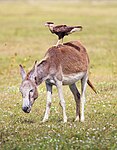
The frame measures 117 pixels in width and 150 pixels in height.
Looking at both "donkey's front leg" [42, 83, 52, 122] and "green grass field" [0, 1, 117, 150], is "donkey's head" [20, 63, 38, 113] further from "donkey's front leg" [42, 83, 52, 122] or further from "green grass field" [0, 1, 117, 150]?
"donkey's front leg" [42, 83, 52, 122]

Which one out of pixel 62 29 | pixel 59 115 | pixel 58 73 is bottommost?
pixel 59 115

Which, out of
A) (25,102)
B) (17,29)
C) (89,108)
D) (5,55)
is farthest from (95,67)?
(17,29)

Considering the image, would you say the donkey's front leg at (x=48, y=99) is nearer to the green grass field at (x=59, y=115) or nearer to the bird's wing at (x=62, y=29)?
the green grass field at (x=59, y=115)

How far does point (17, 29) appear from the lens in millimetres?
40938

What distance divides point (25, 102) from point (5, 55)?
15704mm

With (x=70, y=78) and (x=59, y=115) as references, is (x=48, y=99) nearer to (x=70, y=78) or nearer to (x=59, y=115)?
(x=70, y=78)

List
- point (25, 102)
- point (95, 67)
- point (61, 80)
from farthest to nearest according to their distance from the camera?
point (95, 67), point (61, 80), point (25, 102)

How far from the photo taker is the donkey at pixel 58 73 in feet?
36.8

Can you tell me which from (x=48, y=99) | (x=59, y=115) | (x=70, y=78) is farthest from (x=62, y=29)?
(x=59, y=115)

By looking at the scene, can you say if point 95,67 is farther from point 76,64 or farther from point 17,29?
point 17,29

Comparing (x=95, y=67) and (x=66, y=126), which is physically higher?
(x=66, y=126)

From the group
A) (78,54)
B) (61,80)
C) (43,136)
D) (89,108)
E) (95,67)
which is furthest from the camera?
(95,67)

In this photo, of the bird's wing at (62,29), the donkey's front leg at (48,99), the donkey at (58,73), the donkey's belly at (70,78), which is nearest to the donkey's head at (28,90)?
the donkey at (58,73)

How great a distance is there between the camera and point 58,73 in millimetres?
11711
